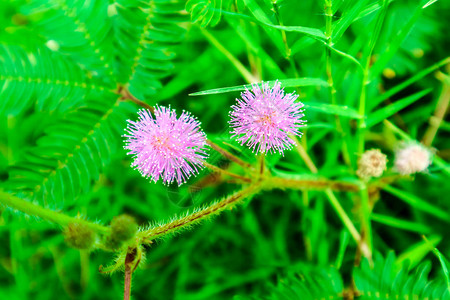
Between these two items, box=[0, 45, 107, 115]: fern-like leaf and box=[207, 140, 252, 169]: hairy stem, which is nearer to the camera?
box=[207, 140, 252, 169]: hairy stem

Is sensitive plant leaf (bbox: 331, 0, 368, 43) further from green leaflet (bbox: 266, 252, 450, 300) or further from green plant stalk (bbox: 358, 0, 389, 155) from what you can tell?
Answer: green leaflet (bbox: 266, 252, 450, 300)

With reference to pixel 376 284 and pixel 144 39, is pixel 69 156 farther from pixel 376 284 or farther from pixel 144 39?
pixel 376 284

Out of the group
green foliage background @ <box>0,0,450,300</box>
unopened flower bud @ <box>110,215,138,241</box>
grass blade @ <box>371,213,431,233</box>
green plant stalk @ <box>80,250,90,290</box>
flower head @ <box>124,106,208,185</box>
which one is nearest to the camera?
unopened flower bud @ <box>110,215,138,241</box>

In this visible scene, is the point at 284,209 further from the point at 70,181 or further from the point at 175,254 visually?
the point at 70,181

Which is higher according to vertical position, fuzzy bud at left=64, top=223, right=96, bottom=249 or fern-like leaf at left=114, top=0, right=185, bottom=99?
fern-like leaf at left=114, top=0, right=185, bottom=99

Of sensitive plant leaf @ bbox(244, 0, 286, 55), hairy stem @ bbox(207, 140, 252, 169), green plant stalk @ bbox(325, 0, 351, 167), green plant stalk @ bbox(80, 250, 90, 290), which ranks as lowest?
green plant stalk @ bbox(80, 250, 90, 290)

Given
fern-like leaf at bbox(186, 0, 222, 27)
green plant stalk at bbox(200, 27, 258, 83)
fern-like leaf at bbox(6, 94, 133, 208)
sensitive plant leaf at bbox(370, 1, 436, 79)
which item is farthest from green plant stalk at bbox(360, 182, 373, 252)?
fern-like leaf at bbox(6, 94, 133, 208)

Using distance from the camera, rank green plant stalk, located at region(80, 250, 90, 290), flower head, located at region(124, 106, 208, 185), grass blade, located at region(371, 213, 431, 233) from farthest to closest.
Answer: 1. green plant stalk, located at region(80, 250, 90, 290)
2. grass blade, located at region(371, 213, 431, 233)
3. flower head, located at region(124, 106, 208, 185)

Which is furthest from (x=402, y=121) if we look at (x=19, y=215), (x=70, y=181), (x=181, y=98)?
(x=19, y=215)

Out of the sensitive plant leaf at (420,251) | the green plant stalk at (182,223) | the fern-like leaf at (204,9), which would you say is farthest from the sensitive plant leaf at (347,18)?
the sensitive plant leaf at (420,251)

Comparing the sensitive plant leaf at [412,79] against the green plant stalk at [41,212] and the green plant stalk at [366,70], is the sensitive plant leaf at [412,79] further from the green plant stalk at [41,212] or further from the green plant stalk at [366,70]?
the green plant stalk at [41,212]
